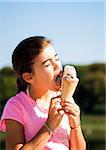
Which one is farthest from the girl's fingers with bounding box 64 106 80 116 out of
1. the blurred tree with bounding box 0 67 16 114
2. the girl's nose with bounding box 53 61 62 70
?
the blurred tree with bounding box 0 67 16 114

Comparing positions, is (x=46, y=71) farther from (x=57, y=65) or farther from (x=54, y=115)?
(x=54, y=115)

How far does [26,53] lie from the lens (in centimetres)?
148

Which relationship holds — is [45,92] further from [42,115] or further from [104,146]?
[104,146]

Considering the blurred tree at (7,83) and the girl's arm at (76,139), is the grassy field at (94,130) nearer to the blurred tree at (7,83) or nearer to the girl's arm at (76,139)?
the blurred tree at (7,83)

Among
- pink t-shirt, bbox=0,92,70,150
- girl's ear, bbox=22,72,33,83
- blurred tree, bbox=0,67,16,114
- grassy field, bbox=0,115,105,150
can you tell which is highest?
girl's ear, bbox=22,72,33,83

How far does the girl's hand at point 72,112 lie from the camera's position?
1453 mm

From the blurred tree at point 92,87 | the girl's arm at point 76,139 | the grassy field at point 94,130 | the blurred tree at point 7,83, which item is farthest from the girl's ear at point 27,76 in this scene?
the grassy field at point 94,130

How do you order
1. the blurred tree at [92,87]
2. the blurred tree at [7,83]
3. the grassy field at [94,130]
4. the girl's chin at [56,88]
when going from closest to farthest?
the girl's chin at [56,88], the blurred tree at [7,83], the blurred tree at [92,87], the grassy field at [94,130]

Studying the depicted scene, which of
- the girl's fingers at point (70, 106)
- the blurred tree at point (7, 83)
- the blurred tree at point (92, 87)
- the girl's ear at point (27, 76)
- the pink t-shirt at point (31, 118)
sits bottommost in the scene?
the blurred tree at point (92, 87)

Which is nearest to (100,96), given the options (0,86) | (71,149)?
(0,86)

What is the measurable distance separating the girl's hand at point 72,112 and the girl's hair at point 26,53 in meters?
0.17

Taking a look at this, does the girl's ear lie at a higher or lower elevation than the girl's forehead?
lower

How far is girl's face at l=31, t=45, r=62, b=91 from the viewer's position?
1490mm

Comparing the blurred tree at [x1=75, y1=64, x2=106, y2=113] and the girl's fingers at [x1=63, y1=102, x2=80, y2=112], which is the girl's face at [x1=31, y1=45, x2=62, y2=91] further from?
the blurred tree at [x1=75, y1=64, x2=106, y2=113]
